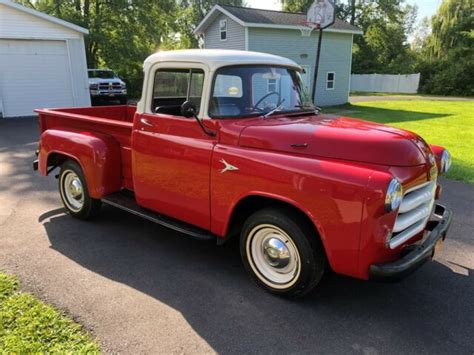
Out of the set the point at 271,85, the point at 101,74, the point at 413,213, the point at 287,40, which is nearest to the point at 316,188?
the point at 413,213

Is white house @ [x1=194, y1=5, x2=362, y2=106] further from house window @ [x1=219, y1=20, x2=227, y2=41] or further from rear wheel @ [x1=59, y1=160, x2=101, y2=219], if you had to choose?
rear wheel @ [x1=59, y1=160, x2=101, y2=219]

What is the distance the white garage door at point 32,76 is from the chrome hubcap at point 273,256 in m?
15.0

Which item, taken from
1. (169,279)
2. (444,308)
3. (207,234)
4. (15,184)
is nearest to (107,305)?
(169,279)

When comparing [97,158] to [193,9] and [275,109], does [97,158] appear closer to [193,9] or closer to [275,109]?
[275,109]

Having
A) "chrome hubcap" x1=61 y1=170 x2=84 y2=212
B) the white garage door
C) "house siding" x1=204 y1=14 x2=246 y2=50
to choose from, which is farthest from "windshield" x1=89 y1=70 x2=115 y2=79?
"chrome hubcap" x1=61 y1=170 x2=84 y2=212

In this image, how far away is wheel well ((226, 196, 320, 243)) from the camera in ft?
10.6

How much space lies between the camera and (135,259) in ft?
13.6

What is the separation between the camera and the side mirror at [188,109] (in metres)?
3.57

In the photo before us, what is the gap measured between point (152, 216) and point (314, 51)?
20.0 metres

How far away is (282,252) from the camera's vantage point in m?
3.36

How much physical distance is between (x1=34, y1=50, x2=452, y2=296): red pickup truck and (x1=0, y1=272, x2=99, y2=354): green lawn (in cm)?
129

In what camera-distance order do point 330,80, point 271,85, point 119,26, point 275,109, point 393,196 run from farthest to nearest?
point 119,26 < point 330,80 < point 271,85 < point 275,109 < point 393,196

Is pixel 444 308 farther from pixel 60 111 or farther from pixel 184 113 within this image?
pixel 60 111

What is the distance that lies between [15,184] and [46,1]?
79.0 feet
